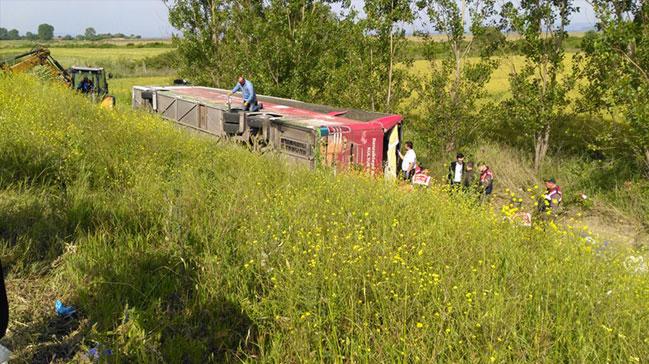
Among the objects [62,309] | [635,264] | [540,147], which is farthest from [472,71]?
[62,309]

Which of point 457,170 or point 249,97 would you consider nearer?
point 457,170

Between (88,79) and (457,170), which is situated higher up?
(88,79)

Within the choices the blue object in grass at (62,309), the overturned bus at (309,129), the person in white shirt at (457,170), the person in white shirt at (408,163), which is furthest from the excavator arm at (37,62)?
the blue object in grass at (62,309)

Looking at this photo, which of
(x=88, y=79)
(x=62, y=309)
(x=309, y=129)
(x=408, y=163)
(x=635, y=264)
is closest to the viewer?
(x=62, y=309)

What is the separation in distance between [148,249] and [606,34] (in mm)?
10799

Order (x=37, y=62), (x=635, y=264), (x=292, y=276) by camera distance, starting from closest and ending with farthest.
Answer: (x=292, y=276) → (x=635, y=264) → (x=37, y=62)

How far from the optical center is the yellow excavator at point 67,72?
16.8m

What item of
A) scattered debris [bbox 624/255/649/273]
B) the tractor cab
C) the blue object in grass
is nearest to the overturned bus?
scattered debris [bbox 624/255/649/273]

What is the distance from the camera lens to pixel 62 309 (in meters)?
3.84

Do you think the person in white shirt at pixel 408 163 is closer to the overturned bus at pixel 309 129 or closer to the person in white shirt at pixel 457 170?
the overturned bus at pixel 309 129

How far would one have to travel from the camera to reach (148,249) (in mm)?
4758

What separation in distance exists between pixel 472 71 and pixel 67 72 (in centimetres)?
1671

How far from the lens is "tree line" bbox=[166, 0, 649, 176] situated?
10.7 meters

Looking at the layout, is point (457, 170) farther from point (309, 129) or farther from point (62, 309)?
point (62, 309)
